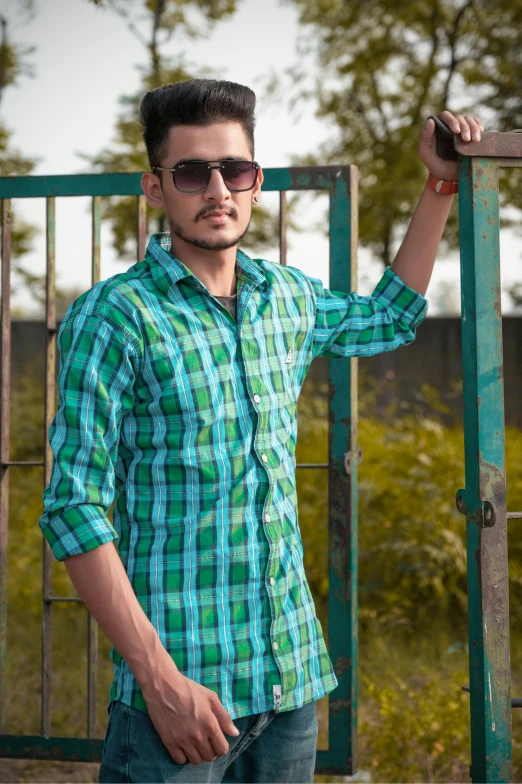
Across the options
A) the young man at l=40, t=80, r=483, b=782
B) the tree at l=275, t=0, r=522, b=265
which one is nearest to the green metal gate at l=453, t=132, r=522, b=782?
the young man at l=40, t=80, r=483, b=782

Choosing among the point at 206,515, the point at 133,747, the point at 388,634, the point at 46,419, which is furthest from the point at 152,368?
the point at 388,634

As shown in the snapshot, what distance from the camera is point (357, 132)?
10633 mm

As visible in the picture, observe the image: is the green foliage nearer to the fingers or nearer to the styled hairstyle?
the fingers

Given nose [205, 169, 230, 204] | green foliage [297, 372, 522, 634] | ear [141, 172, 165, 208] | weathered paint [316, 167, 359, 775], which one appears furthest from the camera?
green foliage [297, 372, 522, 634]

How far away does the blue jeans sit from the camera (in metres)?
1.51

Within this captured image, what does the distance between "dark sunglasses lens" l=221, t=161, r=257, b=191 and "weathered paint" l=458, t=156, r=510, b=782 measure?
58cm

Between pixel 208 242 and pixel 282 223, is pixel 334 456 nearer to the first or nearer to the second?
pixel 282 223

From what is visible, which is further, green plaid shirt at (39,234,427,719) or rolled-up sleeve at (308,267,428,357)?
rolled-up sleeve at (308,267,428,357)

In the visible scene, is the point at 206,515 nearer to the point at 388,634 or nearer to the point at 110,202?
the point at 388,634

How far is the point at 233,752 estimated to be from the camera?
1.60 m

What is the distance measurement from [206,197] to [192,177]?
55 millimetres

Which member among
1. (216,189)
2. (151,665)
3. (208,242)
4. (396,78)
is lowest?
(151,665)

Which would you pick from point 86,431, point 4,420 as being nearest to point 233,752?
point 86,431

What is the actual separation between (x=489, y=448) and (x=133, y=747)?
3.52 feet
